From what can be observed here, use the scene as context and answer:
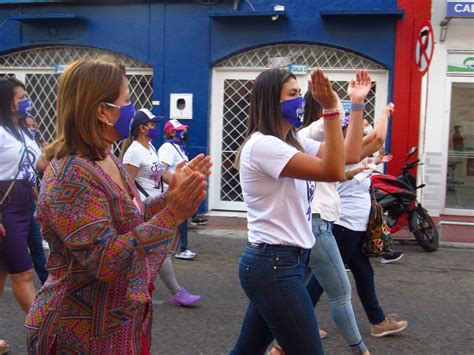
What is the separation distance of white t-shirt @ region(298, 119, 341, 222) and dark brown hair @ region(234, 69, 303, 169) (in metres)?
0.81

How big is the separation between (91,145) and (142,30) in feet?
29.2

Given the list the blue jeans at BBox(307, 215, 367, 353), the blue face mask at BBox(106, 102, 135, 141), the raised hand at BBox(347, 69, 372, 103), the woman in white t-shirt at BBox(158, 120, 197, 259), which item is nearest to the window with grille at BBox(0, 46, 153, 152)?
the woman in white t-shirt at BBox(158, 120, 197, 259)

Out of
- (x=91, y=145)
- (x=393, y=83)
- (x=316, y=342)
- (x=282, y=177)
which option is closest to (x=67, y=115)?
(x=91, y=145)

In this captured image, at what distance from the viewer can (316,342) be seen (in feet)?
8.39

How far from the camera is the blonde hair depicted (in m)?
1.94

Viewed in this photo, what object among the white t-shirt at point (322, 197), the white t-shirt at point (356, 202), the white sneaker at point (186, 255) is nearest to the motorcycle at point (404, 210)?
the white sneaker at point (186, 255)

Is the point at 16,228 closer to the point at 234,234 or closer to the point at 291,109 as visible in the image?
the point at 291,109

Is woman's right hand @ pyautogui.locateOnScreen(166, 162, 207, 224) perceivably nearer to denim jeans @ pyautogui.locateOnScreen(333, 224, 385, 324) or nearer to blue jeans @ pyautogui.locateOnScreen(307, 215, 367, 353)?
blue jeans @ pyautogui.locateOnScreen(307, 215, 367, 353)

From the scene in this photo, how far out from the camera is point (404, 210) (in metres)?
7.74

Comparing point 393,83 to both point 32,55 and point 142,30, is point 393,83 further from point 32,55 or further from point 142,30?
point 32,55

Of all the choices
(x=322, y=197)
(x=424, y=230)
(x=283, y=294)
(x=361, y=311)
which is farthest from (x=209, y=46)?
(x=283, y=294)

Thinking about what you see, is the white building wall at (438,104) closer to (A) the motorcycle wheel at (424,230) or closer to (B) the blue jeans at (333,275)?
(A) the motorcycle wheel at (424,230)

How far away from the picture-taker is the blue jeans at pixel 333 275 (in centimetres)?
351

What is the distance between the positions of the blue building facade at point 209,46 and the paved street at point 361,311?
135 inches
